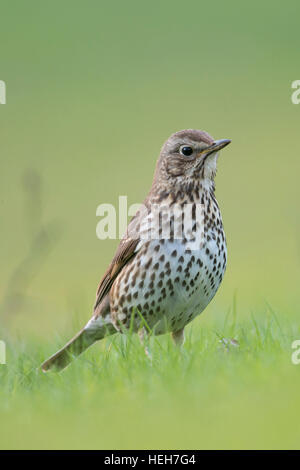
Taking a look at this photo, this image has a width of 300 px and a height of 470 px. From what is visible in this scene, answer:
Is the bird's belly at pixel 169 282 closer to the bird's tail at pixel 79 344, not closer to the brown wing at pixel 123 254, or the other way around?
the brown wing at pixel 123 254

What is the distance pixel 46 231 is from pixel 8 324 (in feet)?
3.54

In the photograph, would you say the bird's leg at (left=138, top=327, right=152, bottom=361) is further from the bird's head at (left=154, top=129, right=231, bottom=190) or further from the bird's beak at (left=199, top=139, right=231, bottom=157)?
the bird's beak at (left=199, top=139, right=231, bottom=157)

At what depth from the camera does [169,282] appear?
6734 millimetres

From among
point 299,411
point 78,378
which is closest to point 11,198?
point 78,378

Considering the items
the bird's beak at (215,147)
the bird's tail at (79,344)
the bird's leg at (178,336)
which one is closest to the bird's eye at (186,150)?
the bird's beak at (215,147)

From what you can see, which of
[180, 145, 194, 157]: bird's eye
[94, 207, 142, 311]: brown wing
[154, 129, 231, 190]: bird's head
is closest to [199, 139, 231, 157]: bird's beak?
[154, 129, 231, 190]: bird's head

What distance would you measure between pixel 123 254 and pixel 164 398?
206 cm

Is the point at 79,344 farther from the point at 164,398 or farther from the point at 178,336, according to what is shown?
the point at 164,398

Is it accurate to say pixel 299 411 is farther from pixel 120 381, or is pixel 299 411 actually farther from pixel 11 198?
pixel 11 198

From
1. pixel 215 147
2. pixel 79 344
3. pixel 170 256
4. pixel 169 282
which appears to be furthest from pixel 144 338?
pixel 215 147

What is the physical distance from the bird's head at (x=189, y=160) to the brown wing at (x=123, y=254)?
408 mm

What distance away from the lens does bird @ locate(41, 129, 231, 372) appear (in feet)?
22.2

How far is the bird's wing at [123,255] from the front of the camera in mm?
7113

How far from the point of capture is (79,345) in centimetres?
760
